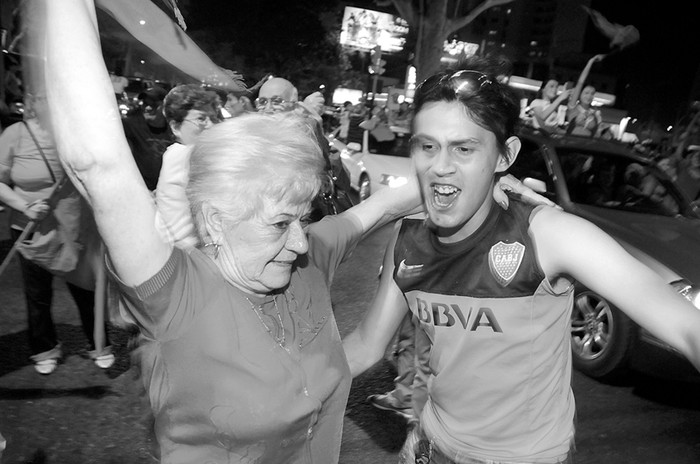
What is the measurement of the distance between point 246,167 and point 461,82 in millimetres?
773

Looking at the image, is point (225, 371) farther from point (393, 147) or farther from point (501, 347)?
point (393, 147)

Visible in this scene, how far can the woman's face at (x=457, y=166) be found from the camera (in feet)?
6.41

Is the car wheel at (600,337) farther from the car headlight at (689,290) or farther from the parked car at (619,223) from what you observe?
the car headlight at (689,290)

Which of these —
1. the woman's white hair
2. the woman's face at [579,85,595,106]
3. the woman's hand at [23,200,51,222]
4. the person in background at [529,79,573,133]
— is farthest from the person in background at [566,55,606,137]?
the woman's white hair

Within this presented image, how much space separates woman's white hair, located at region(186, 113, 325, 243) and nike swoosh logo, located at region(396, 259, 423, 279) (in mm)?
507

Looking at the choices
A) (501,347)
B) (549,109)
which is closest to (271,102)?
(501,347)


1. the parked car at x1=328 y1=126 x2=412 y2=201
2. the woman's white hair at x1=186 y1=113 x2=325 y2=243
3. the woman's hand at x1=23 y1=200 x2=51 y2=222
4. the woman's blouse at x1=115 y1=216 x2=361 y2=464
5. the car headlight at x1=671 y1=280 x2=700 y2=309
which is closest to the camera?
the woman's blouse at x1=115 y1=216 x2=361 y2=464

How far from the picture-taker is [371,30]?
4484 cm

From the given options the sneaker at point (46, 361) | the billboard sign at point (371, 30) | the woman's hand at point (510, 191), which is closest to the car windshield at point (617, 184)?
the woman's hand at point (510, 191)

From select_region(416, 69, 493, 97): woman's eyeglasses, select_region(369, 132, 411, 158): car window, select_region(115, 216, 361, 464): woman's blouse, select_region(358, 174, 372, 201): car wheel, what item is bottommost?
select_region(358, 174, 372, 201): car wheel

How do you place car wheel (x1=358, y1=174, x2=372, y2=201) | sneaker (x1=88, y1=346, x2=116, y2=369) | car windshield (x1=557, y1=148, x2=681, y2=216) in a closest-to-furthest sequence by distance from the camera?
sneaker (x1=88, y1=346, x2=116, y2=369), car windshield (x1=557, y1=148, x2=681, y2=216), car wheel (x1=358, y1=174, x2=372, y2=201)

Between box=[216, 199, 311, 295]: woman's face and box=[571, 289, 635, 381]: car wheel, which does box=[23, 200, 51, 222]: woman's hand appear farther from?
box=[571, 289, 635, 381]: car wheel

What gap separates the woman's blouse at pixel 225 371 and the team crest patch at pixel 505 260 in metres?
0.55

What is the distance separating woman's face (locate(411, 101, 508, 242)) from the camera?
195cm
